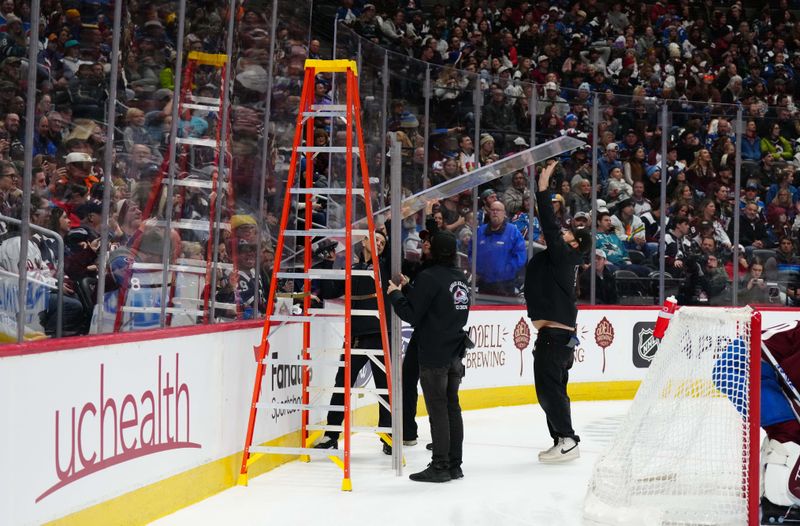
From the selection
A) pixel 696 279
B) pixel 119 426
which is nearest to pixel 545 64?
pixel 696 279

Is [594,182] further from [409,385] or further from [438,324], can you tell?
[438,324]

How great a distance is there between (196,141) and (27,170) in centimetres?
165

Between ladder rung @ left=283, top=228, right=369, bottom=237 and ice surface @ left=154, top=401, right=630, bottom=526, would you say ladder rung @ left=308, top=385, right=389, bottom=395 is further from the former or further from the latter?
ladder rung @ left=283, top=228, right=369, bottom=237

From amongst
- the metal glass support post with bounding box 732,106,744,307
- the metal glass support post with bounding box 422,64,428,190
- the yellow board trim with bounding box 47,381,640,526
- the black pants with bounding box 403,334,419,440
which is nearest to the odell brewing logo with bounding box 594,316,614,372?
the metal glass support post with bounding box 732,106,744,307

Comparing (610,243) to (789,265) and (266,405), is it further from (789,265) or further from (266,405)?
(266,405)

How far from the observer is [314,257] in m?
6.79

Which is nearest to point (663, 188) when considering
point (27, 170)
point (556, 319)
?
point (556, 319)

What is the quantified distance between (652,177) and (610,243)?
0.83 m

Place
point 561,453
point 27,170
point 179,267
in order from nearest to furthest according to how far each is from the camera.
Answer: point 27,170
point 179,267
point 561,453

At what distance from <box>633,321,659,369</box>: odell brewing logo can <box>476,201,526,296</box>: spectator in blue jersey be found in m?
1.70

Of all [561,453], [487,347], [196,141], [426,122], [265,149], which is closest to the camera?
[196,141]

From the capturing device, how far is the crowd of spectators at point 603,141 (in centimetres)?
Result: 928

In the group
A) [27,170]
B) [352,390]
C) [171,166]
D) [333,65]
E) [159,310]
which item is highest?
[333,65]

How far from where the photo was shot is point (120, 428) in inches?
170
